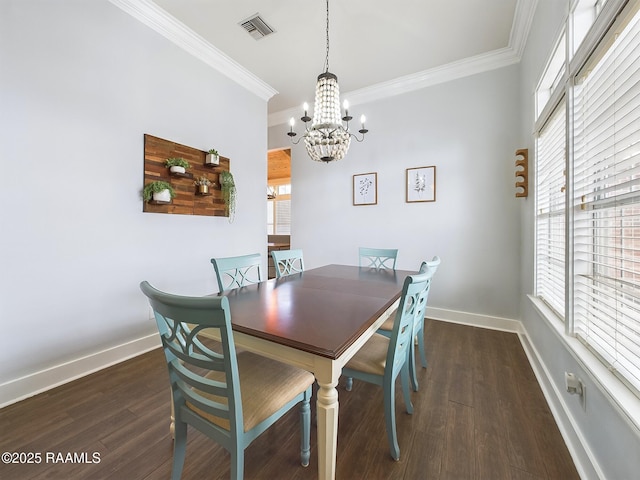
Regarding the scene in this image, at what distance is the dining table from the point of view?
0.98 metres

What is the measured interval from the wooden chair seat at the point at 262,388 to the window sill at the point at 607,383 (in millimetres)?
1105

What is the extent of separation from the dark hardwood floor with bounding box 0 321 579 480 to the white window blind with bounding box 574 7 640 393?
25.0 inches

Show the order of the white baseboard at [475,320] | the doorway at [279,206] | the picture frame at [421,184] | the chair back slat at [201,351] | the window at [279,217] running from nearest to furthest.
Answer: the chair back slat at [201,351] → the white baseboard at [475,320] → the picture frame at [421,184] → the doorway at [279,206] → the window at [279,217]

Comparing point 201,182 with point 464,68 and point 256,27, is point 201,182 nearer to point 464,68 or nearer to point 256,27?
point 256,27

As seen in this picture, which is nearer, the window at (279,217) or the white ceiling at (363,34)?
the white ceiling at (363,34)

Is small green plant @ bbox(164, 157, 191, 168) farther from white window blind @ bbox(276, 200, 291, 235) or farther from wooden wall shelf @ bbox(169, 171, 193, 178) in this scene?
white window blind @ bbox(276, 200, 291, 235)

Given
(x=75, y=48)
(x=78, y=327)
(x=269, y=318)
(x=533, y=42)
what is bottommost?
(x=78, y=327)

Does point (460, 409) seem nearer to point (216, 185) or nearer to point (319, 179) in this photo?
point (216, 185)

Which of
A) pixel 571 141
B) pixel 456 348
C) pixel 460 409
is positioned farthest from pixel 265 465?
pixel 571 141

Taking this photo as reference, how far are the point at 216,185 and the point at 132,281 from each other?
4.27 feet

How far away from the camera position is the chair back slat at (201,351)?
79 centimetres

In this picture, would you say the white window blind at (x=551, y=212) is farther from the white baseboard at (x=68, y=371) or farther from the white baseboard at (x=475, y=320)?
the white baseboard at (x=68, y=371)

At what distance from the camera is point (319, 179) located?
4.13 m

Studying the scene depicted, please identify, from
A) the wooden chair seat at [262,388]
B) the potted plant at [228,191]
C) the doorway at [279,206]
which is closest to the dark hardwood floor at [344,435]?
the wooden chair seat at [262,388]
